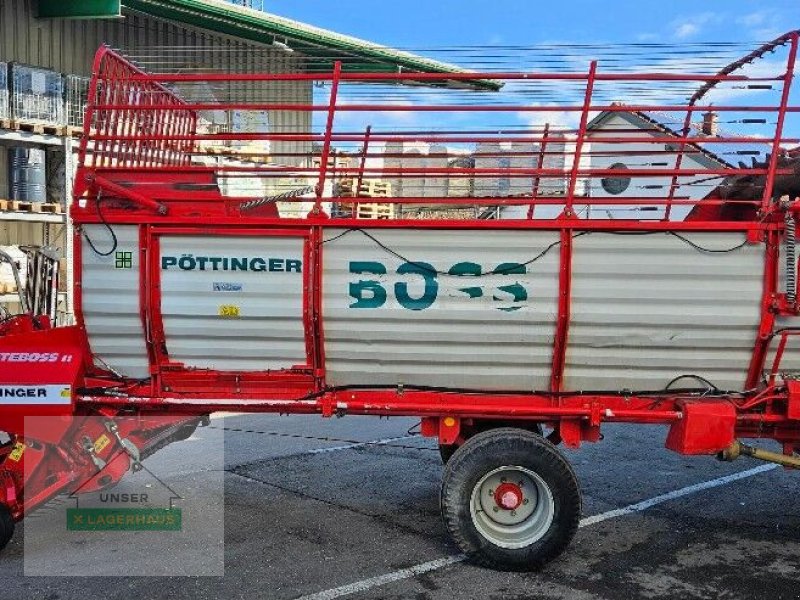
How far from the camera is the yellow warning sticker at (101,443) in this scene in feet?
17.8

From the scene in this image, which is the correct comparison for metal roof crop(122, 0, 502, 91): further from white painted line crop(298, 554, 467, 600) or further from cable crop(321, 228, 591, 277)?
white painted line crop(298, 554, 467, 600)

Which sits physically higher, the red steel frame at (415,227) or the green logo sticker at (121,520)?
the red steel frame at (415,227)

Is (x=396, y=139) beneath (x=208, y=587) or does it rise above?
above

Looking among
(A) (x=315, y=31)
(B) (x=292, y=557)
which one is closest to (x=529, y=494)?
(B) (x=292, y=557)

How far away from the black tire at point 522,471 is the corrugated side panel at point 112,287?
2243mm

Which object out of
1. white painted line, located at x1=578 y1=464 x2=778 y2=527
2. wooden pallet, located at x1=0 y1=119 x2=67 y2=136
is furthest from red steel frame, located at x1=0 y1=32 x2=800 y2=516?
wooden pallet, located at x1=0 y1=119 x2=67 y2=136

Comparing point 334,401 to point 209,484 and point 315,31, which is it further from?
point 315,31

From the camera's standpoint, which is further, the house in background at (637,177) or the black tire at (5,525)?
the house in background at (637,177)

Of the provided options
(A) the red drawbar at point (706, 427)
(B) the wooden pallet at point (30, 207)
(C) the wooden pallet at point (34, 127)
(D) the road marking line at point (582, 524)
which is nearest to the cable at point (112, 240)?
(D) the road marking line at point (582, 524)

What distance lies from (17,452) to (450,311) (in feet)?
9.66

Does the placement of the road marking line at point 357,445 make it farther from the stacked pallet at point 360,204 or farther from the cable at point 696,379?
the cable at point 696,379

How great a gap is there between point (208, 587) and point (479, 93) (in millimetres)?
3950

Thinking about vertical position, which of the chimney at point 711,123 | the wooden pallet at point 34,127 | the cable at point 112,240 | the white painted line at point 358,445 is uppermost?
the wooden pallet at point 34,127

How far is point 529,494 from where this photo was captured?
17.1ft
